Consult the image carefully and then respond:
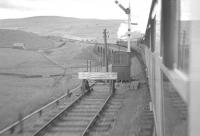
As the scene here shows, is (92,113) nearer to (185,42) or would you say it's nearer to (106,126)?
(106,126)

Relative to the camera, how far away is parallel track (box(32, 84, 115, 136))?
10633mm

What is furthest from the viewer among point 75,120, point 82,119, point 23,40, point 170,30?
point 23,40

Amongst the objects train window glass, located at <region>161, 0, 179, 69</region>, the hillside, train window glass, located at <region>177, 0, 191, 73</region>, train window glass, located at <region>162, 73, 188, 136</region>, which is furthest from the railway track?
the hillside

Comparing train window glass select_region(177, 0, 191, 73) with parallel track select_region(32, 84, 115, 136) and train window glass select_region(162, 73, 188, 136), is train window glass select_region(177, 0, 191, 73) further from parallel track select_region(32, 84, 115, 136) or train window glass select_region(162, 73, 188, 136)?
parallel track select_region(32, 84, 115, 136)

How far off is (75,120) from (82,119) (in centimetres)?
30

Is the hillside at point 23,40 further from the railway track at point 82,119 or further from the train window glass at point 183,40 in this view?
the train window glass at point 183,40

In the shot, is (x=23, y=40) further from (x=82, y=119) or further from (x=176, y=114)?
(x=176, y=114)

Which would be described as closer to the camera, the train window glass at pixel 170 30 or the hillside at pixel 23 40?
the train window glass at pixel 170 30

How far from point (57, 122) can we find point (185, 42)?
10.5 meters

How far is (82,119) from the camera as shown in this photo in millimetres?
12570

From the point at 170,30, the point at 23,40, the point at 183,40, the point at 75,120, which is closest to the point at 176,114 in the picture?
the point at 170,30

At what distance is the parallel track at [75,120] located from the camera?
10.6 meters

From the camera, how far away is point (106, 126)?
37.4 feet

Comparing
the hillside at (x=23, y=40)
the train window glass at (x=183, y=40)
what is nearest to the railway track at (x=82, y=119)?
the train window glass at (x=183, y=40)
